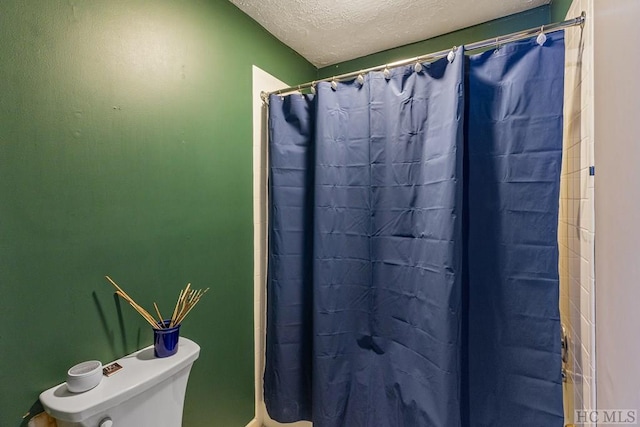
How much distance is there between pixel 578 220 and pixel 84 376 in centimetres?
162

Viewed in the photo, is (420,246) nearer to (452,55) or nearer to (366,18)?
(452,55)

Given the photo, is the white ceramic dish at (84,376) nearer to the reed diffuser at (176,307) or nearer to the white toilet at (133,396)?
the white toilet at (133,396)

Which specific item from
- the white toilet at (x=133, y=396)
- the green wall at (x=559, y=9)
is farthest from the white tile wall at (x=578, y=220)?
the white toilet at (x=133, y=396)

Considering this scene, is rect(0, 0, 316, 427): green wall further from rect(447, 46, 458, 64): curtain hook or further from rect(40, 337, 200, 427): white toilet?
rect(447, 46, 458, 64): curtain hook

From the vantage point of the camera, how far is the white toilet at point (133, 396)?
70 centimetres

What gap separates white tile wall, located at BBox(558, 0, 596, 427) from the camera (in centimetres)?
80

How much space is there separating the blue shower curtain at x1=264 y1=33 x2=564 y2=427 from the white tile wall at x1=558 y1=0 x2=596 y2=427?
75mm

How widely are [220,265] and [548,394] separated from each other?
1.37 m

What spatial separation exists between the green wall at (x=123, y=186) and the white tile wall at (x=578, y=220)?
1.35m

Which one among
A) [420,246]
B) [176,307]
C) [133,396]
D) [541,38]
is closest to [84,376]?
[133,396]

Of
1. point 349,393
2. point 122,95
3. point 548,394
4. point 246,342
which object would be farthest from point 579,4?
point 246,342

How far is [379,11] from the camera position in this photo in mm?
1380

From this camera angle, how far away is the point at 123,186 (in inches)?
36.8

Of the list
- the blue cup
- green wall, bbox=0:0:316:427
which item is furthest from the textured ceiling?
the blue cup
